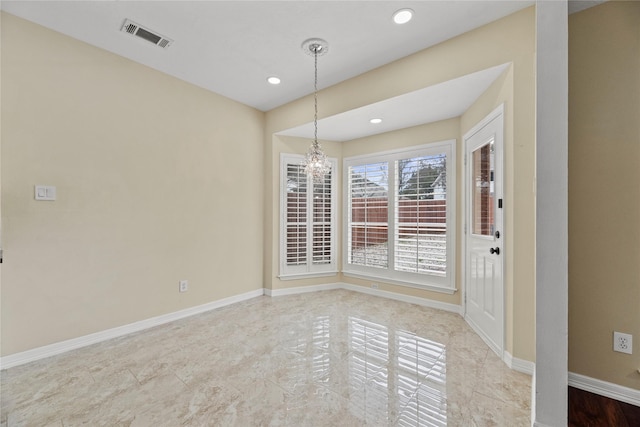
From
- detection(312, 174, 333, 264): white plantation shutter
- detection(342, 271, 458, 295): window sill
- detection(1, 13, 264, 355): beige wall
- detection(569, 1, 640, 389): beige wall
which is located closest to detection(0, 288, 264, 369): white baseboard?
detection(1, 13, 264, 355): beige wall

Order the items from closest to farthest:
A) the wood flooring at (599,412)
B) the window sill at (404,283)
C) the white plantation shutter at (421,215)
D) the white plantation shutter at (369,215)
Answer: the wood flooring at (599,412)
the window sill at (404,283)
the white plantation shutter at (421,215)
the white plantation shutter at (369,215)

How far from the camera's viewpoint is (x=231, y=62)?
9.77ft

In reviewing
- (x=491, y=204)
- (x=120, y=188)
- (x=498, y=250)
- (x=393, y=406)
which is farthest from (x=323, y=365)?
(x=120, y=188)

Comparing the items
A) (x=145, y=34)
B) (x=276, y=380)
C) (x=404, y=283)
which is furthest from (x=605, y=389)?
(x=145, y=34)

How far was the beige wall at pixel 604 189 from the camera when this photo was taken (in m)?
1.84

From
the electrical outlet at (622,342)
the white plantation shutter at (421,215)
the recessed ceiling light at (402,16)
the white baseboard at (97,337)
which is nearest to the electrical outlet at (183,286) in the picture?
the white baseboard at (97,337)

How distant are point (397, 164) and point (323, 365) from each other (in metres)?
2.92

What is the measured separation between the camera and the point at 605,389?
6.19ft

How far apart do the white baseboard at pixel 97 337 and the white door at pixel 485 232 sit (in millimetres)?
3157

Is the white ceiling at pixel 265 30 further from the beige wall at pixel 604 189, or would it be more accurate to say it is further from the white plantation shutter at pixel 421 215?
the white plantation shutter at pixel 421 215

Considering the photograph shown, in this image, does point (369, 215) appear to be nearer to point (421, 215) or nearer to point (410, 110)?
point (421, 215)

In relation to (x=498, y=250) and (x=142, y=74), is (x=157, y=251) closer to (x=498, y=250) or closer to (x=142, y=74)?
(x=142, y=74)

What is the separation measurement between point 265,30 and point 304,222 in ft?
8.91

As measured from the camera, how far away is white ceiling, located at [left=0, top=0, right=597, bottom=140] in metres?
2.17
